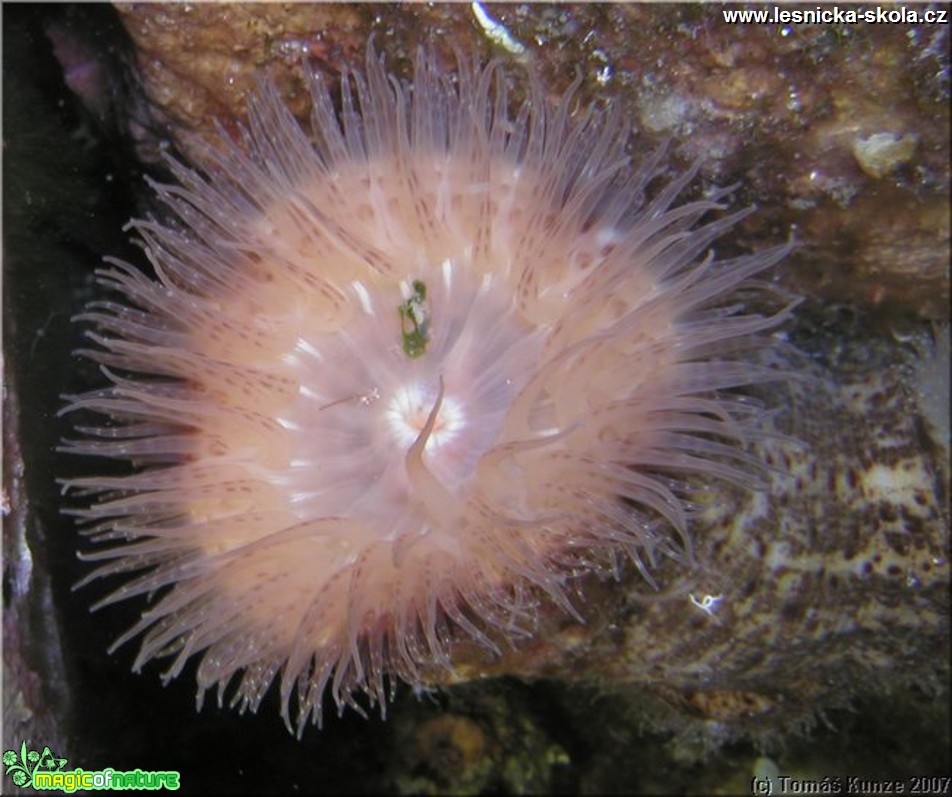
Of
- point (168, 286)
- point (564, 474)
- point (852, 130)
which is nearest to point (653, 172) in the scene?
point (852, 130)

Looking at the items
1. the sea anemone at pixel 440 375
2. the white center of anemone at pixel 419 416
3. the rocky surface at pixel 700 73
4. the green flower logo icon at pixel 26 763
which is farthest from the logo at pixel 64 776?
the rocky surface at pixel 700 73

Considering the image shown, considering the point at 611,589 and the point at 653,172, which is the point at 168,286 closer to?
the point at 653,172

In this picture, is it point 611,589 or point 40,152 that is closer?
point 611,589

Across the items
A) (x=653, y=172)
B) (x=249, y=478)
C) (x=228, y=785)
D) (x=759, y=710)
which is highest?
(x=653, y=172)

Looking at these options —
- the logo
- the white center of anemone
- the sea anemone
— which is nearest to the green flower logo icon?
the logo

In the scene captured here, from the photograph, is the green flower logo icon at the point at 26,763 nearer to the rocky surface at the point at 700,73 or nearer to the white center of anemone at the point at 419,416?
the white center of anemone at the point at 419,416

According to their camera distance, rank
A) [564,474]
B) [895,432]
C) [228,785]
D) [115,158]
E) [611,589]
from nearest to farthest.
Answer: [564,474] → [611,589] → [895,432] → [115,158] → [228,785]

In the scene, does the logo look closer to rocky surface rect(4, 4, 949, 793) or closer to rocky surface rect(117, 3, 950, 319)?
rocky surface rect(4, 4, 949, 793)

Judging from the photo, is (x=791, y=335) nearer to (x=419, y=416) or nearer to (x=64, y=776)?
(x=419, y=416)
